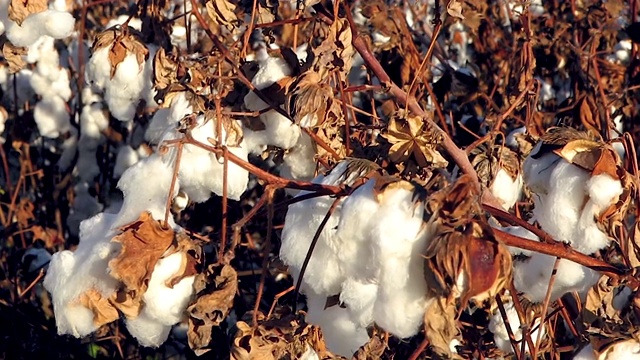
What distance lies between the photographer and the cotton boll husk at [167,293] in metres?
1.26

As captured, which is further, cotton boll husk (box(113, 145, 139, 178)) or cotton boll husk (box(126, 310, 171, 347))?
cotton boll husk (box(113, 145, 139, 178))

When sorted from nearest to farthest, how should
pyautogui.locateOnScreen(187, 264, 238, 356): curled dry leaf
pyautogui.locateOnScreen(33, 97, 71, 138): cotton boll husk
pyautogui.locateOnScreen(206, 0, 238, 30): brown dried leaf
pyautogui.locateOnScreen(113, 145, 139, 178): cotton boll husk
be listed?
1. pyautogui.locateOnScreen(187, 264, 238, 356): curled dry leaf
2. pyautogui.locateOnScreen(206, 0, 238, 30): brown dried leaf
3. pyautogui.locateOnScreen(113, 145, 139, 178): cotton boll husk
4. pyautogui.locateOnScreen(33, 97, 71, 138): cotton boll husk

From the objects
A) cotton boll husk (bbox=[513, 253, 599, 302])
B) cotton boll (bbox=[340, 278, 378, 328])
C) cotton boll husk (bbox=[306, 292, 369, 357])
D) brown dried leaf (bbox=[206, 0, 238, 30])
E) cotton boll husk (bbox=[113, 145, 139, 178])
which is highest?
brown dried leaf (bbox=[206, 0, 238, 30])

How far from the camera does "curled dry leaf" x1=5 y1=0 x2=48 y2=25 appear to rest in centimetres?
167

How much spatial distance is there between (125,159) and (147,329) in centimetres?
156

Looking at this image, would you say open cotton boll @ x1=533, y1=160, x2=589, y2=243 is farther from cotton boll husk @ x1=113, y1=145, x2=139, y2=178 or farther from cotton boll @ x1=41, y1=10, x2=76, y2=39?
cotton boll husk @ x1=113, y1=145, x2=139, y2=178

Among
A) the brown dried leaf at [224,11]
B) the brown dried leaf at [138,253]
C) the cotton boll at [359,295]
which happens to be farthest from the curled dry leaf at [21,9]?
the cotton boll at [359,295]

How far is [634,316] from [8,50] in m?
1.26

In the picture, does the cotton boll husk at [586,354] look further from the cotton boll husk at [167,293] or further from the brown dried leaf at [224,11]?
the brown dried leaf at [224,11]

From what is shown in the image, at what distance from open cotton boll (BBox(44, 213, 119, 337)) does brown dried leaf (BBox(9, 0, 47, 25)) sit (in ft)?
1.64

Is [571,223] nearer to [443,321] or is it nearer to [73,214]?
[443,321]

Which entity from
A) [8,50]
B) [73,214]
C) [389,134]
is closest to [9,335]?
[73,214]

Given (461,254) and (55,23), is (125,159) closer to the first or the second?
(55,23)

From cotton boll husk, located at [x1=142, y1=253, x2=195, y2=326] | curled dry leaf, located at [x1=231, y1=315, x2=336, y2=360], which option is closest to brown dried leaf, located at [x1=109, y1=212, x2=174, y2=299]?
cotton boll husk, located at [x1=142, y1=253, x2=195, y2=326]
